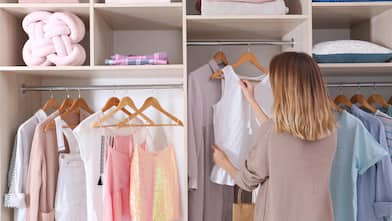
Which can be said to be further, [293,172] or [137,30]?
[137,30]

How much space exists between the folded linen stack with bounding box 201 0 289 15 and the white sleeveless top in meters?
0.26

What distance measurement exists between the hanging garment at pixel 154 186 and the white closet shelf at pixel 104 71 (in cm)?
37

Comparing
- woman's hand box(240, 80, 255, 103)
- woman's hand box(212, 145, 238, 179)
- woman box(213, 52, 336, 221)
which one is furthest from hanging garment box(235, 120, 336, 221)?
woman's hand box(240, 80, 255, 103)

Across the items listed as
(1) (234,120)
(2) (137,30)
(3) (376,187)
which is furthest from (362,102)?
(2) (137,30)

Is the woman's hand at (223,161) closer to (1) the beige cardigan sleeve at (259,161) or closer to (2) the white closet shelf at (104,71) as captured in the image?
(1) the beige cardigan sleeve at (259,161)

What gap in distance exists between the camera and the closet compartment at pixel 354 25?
2289 mm

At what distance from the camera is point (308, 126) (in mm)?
1789

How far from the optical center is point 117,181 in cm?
226

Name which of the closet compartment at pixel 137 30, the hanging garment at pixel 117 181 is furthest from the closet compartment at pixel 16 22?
the hanging garment at pixel 117 181

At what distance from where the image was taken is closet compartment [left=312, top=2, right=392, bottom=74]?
2.29 m

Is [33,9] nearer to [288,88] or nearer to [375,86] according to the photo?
[288,88]

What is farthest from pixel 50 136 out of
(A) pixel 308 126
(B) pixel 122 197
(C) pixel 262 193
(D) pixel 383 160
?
(D) pixel 383 160

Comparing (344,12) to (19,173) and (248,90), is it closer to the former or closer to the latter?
(248,90)

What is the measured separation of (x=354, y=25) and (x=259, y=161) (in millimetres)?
1248
